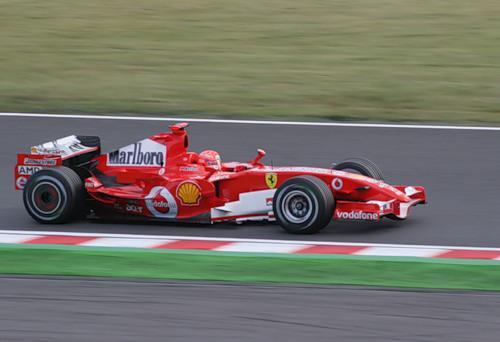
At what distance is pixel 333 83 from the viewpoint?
15906 millimetres

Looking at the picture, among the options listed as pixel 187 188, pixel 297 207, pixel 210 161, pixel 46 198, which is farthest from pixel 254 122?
pixel 297 207

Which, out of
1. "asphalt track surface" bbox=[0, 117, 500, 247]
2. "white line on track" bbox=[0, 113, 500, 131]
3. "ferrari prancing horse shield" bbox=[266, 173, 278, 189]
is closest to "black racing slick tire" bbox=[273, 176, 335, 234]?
"asphalt track surface" bbox=[0, 117, 500, 247]

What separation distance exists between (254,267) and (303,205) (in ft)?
4.40

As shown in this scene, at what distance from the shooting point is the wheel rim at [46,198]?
397 inches

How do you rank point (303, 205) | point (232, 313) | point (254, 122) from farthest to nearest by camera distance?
1. point (254, 122)
2. point (303, 205)
3. point (232, 313)

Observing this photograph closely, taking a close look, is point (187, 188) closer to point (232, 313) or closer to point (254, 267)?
point (254, 267)

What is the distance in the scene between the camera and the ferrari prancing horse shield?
9852mm

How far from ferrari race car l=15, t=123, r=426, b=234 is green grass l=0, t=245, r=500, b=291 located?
87cm

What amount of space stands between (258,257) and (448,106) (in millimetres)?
6754

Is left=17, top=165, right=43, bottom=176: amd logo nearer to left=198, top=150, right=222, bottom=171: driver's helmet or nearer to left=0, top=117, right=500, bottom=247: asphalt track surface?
left=0, top=117, right=500, bottom=247: asphalt track surface

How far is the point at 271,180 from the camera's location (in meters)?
9.86

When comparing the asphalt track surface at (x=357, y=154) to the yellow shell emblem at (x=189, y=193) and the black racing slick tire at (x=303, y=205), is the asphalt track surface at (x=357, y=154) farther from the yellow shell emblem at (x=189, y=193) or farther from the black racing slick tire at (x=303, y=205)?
the yellow shell emblem at (x=189, y=193)

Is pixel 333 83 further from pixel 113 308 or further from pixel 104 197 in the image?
pixel 113 308

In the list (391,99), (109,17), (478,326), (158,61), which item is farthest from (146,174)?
(109,17)
